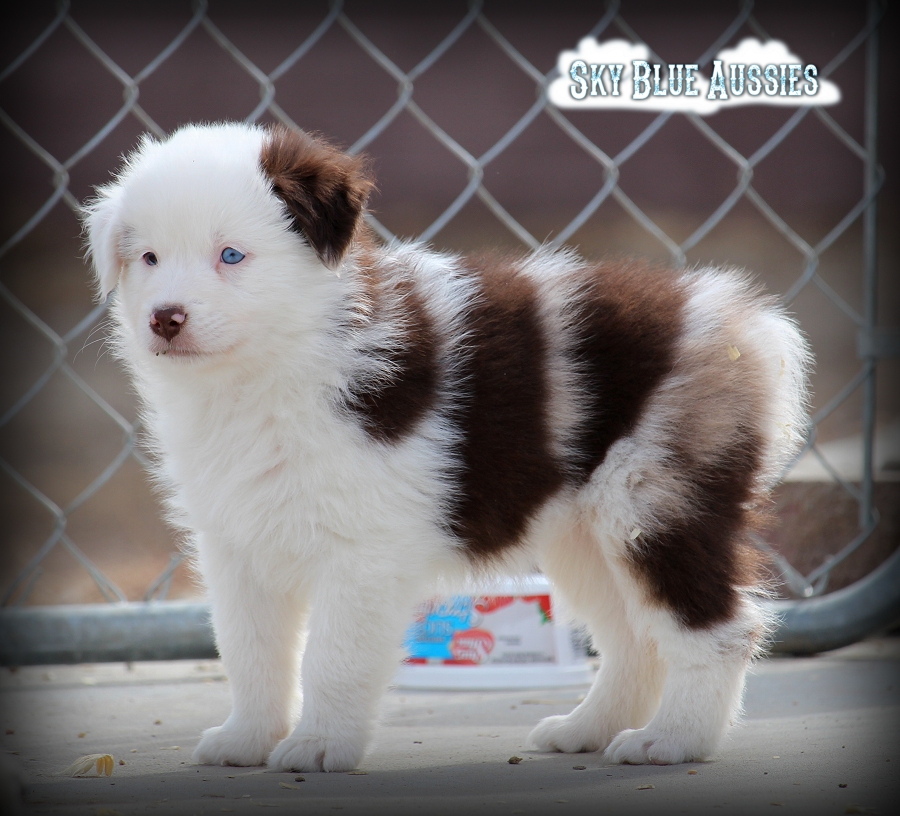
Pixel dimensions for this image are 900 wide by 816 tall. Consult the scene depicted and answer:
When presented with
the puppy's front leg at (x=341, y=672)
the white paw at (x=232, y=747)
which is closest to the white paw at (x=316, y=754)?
the puppy's front leg at (x=341, y=672)

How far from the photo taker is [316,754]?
6.44 feet

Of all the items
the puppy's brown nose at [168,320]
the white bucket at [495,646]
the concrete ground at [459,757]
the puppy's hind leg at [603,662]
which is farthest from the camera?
the white bucket at [495,646]

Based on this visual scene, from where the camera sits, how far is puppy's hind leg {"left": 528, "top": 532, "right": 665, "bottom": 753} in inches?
89.3

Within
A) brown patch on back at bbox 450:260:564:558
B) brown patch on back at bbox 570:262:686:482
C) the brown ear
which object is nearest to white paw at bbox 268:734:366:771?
brown patch on back at bbox 450:260:564:558

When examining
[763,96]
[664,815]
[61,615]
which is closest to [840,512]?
[763,96]

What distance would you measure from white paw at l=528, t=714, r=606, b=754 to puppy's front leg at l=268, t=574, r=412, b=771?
1.41ft

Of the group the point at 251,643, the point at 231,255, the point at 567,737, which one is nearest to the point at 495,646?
the point at 567,737

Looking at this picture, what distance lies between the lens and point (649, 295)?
7.34 feet

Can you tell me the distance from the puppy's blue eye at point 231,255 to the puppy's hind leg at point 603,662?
93cm

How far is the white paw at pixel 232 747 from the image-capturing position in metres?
2.08

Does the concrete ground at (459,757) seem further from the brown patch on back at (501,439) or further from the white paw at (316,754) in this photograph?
the brown patch on back at (501,439)

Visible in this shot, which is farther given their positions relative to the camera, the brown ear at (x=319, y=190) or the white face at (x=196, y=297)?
the brown ear at (x=319, y=190)

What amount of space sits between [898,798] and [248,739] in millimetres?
1186

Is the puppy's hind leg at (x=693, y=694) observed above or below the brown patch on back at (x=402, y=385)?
below
